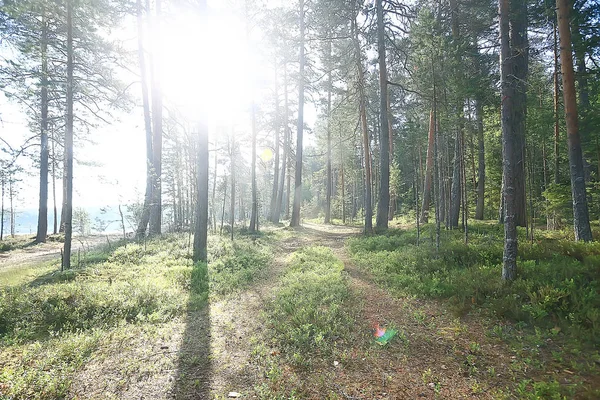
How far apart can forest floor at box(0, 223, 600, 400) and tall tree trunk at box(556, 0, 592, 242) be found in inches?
236

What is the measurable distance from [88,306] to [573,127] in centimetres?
1464

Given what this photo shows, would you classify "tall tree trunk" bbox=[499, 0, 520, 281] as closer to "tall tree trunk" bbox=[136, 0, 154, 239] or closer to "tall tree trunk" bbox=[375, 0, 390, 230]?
"tall tree trunk" bbox=[375, 0, 390, 230]

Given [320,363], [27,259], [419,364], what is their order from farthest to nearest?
[27,259], [320,363], [419,364]

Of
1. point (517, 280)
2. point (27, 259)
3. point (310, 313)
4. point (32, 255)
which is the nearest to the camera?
point (310, 313)

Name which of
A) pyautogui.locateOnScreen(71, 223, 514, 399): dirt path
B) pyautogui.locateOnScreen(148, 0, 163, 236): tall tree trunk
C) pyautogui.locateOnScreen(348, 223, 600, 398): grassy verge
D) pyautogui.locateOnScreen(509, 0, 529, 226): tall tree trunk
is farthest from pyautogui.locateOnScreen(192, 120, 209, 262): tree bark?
pyautogui.locateOnScreen(509, 0, 529, 226): tall tree trunk

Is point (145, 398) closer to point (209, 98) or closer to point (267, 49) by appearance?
point (209, 98)

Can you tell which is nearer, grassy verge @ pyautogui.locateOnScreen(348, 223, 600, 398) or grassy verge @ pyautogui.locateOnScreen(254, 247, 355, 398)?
grassy verge @ pyautogui.locateOnScreen(348, 223, 600, 398)

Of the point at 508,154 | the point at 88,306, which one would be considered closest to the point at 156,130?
the point at 88,306

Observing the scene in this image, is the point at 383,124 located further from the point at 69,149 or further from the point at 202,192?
Answer: the point at 69,149

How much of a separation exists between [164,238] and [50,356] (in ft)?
36.9

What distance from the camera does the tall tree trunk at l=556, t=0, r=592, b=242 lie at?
8.24 meters

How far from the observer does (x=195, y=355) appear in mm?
4844

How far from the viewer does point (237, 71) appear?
18641 millimetres

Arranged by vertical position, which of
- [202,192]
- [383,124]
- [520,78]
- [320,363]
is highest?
Result: [520,78]
